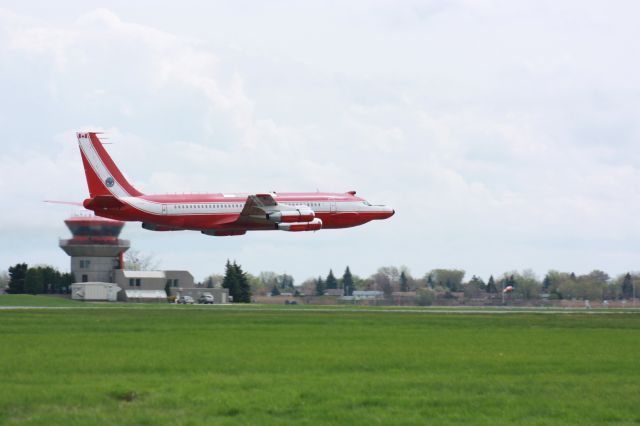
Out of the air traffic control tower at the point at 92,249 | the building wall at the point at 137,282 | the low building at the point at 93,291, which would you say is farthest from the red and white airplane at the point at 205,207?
the air traffic control tower at the point at 92,249

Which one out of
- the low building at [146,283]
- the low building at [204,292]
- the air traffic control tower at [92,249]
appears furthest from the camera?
the air traffic control tower at [92,249]

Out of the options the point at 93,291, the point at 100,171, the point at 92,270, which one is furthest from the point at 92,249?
the point at 100,171

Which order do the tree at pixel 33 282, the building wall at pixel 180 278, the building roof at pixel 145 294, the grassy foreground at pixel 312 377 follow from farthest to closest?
the building wall at pixel 180 278 → the tree at pixel 33 282 → the building roof at pixel 145 294 → the grassy foreground at pixel 312 377

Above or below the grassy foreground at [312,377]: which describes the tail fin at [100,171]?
above

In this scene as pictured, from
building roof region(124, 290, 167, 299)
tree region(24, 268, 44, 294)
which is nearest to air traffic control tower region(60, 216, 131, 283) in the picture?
tree region(24, 268, 44, 294)

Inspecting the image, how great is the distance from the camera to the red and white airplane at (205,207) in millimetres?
82062

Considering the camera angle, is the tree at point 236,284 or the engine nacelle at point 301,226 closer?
the engine nacelle at point 301,226

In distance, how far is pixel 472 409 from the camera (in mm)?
20906

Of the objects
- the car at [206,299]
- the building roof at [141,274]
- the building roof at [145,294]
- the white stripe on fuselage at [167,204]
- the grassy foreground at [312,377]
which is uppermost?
the white stripe on fuselage at [167,204]

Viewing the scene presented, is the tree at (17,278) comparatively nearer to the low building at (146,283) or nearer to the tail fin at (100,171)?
the low building at (146,283)

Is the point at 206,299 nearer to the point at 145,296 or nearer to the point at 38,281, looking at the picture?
the point at 145,296

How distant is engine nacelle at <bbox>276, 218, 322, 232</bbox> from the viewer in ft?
277

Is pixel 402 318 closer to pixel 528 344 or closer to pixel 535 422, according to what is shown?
pixel 528 344

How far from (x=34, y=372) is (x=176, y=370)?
3.29 meters
